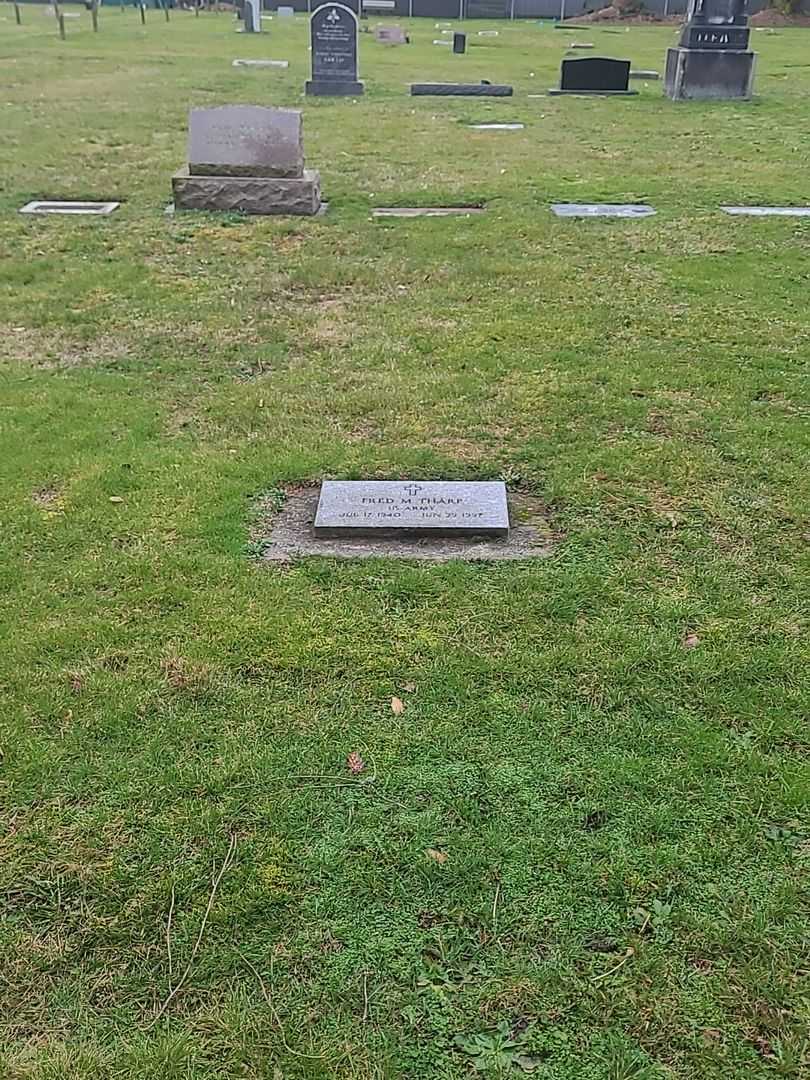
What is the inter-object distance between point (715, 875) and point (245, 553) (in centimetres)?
212

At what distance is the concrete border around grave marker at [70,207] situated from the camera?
9.52 metres

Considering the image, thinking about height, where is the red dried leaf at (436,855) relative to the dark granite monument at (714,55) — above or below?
below

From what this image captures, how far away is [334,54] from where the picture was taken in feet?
59.5

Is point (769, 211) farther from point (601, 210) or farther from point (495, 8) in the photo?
point (495, 8)

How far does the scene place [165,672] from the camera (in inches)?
128

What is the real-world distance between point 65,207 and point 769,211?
6.63m

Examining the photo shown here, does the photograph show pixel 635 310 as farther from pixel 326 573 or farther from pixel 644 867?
pixel 644 867

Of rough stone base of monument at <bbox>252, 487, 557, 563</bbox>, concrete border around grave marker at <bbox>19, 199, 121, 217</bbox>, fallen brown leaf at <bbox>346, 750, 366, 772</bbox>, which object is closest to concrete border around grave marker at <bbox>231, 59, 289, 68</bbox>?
concrete border around grave marker at <bbox>19, 199, 121, 217</bbox>

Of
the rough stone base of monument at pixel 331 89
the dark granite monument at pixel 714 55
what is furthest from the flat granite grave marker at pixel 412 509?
the dark granite monument at pixel 714 55

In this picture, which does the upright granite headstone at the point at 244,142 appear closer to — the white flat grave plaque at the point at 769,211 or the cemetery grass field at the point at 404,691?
the cemetery grass field at the point at 404,691

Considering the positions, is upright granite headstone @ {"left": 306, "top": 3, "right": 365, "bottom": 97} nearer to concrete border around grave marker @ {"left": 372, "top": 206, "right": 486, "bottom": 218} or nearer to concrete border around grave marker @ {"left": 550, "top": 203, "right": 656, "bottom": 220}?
concrete border around grave marker @ {"left": 372, "top": 206, "right": 486, "bottom": 218}

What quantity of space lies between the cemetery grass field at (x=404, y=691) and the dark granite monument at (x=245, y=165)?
2.22 m

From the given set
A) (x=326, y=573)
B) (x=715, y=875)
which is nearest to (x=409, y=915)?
(x=715, y=875)

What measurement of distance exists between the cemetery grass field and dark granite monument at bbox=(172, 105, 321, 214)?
2.22 m
